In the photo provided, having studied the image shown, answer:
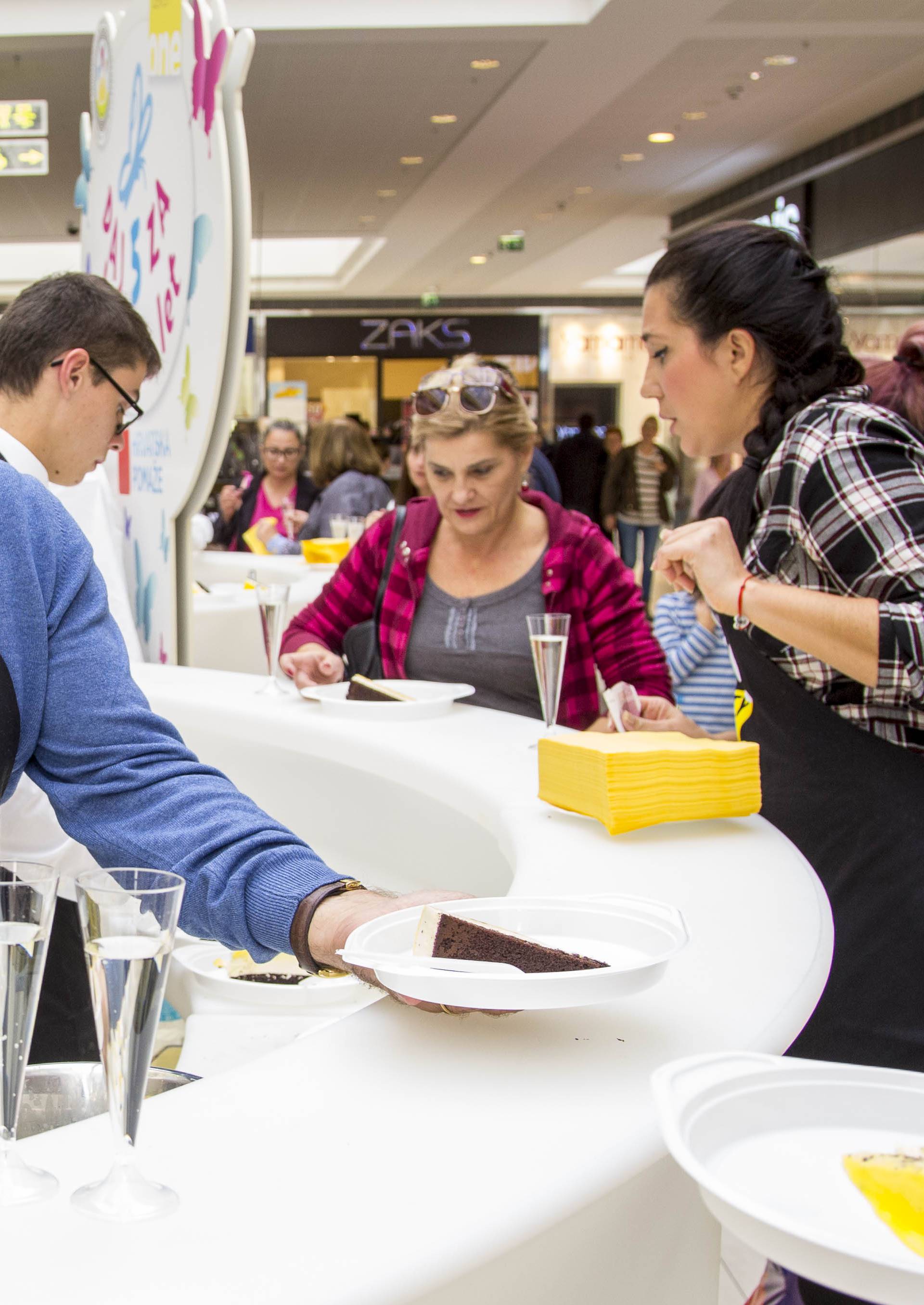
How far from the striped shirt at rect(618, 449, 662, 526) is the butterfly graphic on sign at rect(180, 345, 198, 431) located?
981 centimetres

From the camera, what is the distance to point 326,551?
16.8 feet

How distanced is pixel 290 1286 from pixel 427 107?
911 cm

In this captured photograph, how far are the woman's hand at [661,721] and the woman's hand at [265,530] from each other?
4.50 metres

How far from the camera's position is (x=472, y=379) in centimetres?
252

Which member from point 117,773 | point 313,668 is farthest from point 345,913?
point 313,668

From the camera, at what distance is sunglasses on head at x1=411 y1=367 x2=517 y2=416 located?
2516 mm

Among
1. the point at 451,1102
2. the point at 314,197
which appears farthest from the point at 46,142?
the point at 314,197

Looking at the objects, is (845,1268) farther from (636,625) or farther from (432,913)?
(636,625)

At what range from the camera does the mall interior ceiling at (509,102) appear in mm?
7090

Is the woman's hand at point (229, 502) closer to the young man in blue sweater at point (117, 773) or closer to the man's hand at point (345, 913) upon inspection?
the young man in blue sweater at point (117, 773)

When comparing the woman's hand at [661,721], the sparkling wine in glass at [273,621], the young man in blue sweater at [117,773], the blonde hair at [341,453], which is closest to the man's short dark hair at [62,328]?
the sparkling wine in glass at [273,621]

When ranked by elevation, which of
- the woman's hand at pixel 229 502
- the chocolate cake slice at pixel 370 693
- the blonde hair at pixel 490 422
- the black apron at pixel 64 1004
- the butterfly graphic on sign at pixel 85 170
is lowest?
the black apron at pixel 64 1004

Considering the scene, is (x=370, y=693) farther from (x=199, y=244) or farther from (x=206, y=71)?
(x=206, y=71)

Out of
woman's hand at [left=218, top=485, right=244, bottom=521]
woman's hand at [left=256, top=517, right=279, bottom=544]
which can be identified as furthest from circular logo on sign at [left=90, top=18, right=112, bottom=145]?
woman's hand at [left=218, top=485, right=244, bottom=521]
